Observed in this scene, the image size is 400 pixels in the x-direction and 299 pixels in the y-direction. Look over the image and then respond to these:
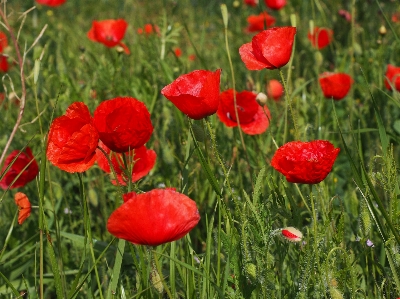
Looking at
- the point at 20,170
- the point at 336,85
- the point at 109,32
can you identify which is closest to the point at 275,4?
the point at 109,32

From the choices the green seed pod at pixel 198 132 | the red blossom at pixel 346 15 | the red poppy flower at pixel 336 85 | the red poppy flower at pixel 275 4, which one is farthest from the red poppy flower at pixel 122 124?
the red blossom at pixel 346 15

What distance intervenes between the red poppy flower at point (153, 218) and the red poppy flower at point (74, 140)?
244 mm

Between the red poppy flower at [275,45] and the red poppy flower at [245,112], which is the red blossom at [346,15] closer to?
the red poppy flower at [245,112]

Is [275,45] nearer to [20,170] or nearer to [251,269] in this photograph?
[251,269]

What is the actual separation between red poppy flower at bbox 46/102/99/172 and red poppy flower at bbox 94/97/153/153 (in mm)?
24

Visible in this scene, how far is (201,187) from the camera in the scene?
205cm

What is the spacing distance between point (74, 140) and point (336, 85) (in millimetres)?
1175

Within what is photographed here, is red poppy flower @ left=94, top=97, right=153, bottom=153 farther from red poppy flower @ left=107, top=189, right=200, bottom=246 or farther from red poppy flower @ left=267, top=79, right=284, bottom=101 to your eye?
red poppy flower @ left=267, top=79, right=284, bottom=101

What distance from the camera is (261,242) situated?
1.26 metres

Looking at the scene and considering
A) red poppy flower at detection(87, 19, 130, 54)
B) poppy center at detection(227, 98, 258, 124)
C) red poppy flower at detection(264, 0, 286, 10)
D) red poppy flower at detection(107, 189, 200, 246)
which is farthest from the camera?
red poppy flower at detection(264, 0, 286, 10)

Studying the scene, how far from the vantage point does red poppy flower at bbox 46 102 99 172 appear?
3.97 feet

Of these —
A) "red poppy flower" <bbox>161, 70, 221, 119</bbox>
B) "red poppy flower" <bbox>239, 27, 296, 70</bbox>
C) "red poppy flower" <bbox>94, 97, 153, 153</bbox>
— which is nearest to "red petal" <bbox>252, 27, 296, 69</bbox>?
"red poppy flower" <bbox>239, 27, 296, 70</bbox>

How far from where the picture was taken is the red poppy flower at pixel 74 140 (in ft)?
3.97

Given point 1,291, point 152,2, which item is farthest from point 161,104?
point 152,2
